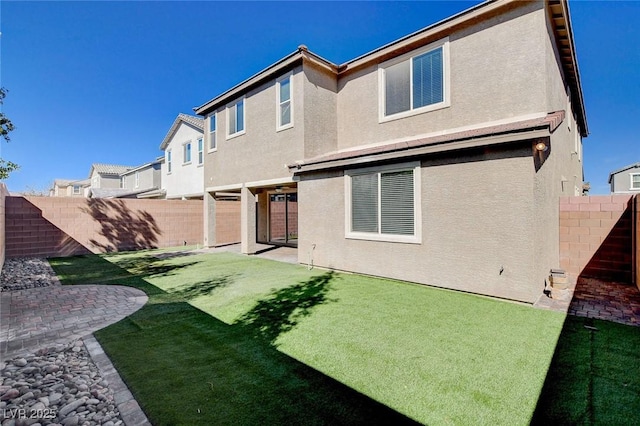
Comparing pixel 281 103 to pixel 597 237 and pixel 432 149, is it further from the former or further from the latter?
pixel 597 237

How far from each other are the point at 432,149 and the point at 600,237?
6.77 meters

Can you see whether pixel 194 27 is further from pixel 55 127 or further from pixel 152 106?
pixel 55 127

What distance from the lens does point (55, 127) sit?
3086 cm

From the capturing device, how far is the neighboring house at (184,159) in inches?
891

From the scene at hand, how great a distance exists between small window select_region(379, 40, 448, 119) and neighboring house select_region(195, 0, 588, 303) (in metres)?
0.04

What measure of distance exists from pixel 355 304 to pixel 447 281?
2.93 m

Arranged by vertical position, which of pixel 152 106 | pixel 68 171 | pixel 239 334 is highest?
pixel 152 106

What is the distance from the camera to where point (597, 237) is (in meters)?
9.44

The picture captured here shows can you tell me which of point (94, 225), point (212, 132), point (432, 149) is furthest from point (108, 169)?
point (432, 149)

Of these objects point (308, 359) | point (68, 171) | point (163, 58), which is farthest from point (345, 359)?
point (68, 171)

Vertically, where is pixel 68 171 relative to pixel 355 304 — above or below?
above

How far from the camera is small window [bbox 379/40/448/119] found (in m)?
9.80

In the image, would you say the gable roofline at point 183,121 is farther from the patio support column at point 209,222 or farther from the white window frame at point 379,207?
the white window frame at point 379,207

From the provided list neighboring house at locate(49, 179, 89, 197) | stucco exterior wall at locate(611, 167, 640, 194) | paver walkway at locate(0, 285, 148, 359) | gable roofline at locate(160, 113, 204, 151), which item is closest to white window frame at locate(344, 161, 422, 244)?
paver walkway at locate(0, 285, 148, 359)
